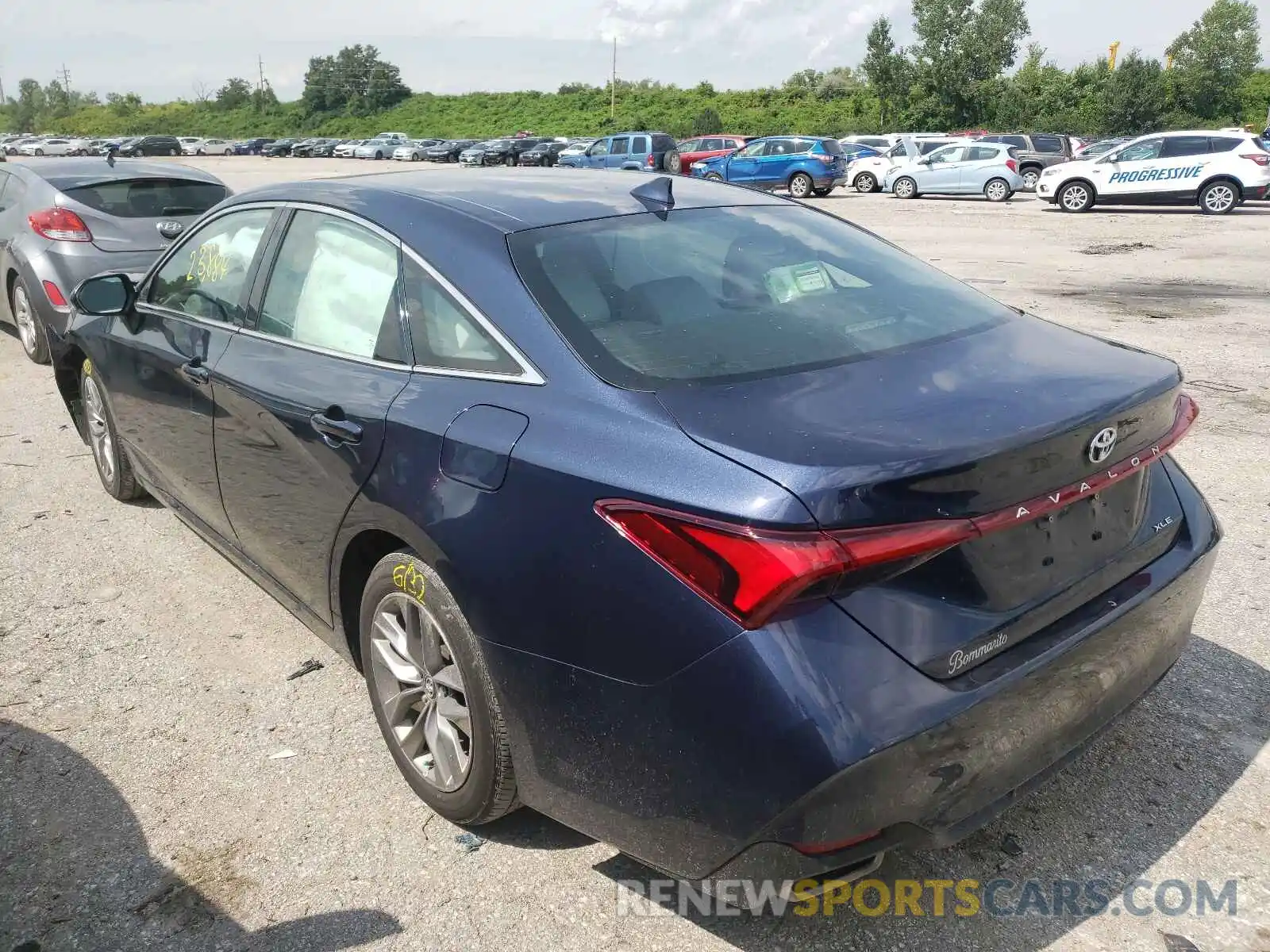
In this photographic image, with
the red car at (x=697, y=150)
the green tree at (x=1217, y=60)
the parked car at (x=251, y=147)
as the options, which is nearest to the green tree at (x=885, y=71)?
the green tree at (x=1217, y=60)

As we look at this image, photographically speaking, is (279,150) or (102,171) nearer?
(102,171)

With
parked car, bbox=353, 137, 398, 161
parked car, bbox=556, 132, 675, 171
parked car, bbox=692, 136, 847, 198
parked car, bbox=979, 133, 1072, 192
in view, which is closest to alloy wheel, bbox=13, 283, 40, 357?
parked car, bbox=692, 136, 847, 198

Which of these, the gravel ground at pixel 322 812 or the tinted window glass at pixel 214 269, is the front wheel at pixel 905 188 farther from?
the tinted window glass at pixel 214 269

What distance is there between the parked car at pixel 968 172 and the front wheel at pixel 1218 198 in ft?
17.7

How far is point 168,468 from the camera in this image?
4082 millimetres

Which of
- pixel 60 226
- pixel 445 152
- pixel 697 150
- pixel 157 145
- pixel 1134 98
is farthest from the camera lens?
pixel 157 145

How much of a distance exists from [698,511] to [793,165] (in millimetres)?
27161

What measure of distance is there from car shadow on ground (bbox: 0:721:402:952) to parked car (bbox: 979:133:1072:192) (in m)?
28.6

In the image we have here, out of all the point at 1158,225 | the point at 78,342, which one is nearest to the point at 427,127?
the point at 1158,225

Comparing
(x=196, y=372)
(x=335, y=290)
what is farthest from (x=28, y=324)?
(x=335, y=290)

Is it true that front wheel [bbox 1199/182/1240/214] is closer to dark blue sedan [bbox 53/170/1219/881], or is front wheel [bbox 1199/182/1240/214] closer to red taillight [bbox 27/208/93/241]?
red taillight [bbox 27/208/93/241]

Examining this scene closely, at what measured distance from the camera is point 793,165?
1080 inches

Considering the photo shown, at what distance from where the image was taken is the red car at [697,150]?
33062mm

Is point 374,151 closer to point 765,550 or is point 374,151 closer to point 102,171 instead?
point 102,171
